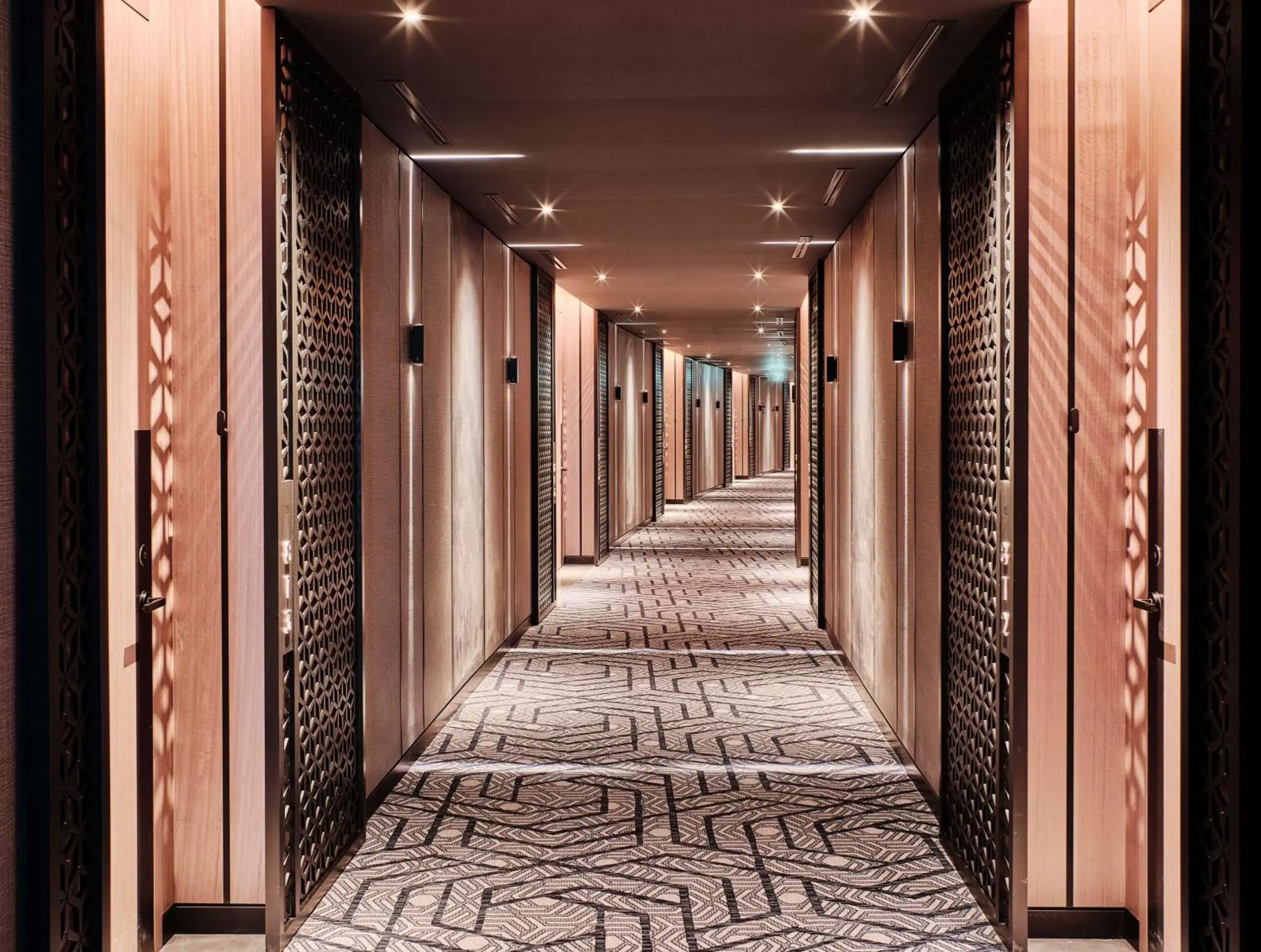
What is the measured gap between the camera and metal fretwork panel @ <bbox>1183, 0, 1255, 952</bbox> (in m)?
2.14

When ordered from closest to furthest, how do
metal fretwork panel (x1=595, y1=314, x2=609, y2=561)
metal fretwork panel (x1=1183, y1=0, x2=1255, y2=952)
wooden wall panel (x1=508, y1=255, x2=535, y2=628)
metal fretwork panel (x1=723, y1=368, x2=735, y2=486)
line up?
metal fretwork panel (x1=1183, y1=0, x2=1255, y2=952) → wooden wall panel (x1=508, y1=255, x2=535, y2=628) → metal fretwork panel (x1=595, y1=314, x2=609, y2=561) → metal fretwork panel (x1=723, y1=368, x2=735, y2=486)

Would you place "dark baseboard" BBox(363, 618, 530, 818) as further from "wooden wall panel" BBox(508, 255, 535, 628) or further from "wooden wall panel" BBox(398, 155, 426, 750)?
"wooden wall panel" BBox(508, 255, 535, 628)

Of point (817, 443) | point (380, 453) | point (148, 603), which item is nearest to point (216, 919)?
point (148, 603)

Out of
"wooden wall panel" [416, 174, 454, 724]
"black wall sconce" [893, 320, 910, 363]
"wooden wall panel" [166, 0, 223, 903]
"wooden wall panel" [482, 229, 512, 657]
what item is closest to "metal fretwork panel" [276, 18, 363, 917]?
"wooden wall panel" [166, 0, 223, 903]

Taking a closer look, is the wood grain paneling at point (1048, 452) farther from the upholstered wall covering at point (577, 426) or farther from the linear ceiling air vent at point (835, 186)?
the upholstered wall covering at point (577, 426)

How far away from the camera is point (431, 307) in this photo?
5.43 metres

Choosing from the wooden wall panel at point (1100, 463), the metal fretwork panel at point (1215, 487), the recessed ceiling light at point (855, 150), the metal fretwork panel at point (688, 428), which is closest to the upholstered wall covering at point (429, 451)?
the recessed ceiling light at point (855, 150)

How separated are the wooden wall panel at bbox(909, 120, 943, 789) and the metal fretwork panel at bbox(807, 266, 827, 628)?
3.53 metres

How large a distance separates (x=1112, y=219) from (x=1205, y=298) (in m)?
1.04

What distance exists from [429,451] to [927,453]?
2.32m

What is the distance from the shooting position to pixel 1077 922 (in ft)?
10.8

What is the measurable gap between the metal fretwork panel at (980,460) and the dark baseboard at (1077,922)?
126mm

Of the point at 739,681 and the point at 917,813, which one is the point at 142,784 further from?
the point at 739,681

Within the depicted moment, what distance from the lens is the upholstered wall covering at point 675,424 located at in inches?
816
